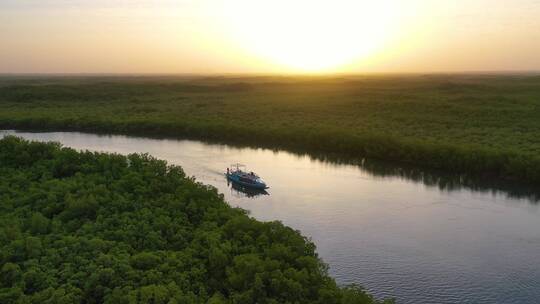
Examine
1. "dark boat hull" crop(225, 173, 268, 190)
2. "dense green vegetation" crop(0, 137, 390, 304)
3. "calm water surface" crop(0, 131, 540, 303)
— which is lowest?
"calm water surface" crop(0, 131, 540, 303)

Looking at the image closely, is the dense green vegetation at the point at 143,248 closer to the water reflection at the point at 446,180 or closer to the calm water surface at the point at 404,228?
the calm water surface at the point at 404,228

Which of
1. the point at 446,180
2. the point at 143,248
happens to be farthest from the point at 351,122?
the point at 143,248

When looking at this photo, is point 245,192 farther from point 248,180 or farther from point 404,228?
point 404,228

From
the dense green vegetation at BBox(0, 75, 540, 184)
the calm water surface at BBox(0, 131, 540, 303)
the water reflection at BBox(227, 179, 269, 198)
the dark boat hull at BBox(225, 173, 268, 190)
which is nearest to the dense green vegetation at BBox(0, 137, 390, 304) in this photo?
the calm water surface at BBox(0, 131, 540, 303)

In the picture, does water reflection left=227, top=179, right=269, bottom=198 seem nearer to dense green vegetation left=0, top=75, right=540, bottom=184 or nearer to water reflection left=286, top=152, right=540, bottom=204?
water reflection left=286, top=152, right=540, bottom=204

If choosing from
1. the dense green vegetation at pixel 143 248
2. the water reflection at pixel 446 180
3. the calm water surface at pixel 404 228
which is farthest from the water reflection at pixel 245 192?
the dense green vegetation at pixel 143 248
